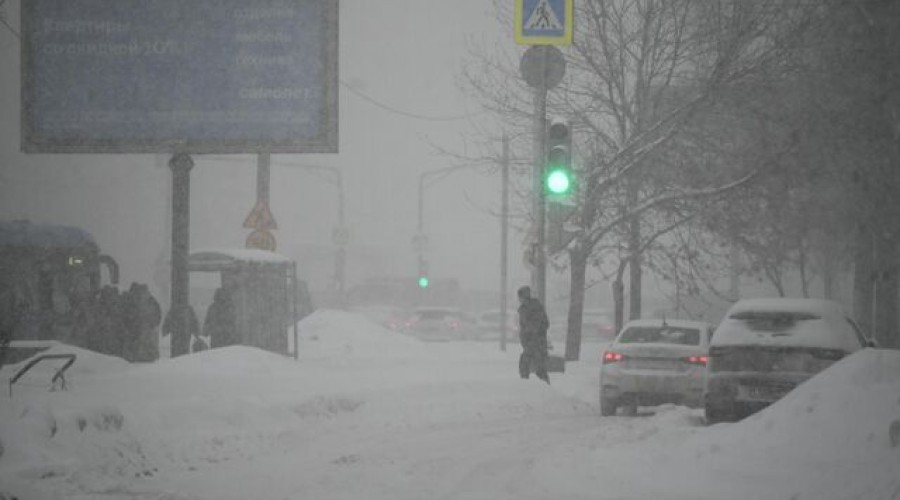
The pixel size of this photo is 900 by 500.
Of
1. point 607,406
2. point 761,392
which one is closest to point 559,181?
point 607,406

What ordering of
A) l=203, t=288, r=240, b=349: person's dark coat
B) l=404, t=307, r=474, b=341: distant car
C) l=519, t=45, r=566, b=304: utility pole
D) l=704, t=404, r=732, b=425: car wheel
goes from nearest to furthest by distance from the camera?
1. l=704, t=404, r=732, b=425: car wheel
2. l=519, t=45, r=566, b=304: utility pole
3. l=203, t=288, r=240, b=349: person's dark coat
4. l=404, t=307, r=474, b=341: distant car

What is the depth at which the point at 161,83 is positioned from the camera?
58.2 ft

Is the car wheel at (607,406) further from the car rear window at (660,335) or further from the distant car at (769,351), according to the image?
the distant car at (769,351)

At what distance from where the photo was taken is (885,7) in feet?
60.5

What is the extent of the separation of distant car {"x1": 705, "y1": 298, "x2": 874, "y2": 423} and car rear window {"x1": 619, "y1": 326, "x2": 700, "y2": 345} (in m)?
2.97

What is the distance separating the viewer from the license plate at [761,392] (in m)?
11.5

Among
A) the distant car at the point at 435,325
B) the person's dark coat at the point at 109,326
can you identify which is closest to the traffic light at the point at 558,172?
the person's dark coat at the point at 109,326

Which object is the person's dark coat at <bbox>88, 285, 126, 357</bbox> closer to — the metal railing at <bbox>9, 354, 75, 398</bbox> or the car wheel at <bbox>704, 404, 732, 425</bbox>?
the metal railing at <bbox>9, 354, 75, 398</bbox>

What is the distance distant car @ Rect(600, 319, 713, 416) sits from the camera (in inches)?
572

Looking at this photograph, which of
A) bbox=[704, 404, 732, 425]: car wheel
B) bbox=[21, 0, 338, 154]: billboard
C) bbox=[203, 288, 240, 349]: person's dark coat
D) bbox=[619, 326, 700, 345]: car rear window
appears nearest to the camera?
bbox=[704, 404, 732, 425]: car wheel

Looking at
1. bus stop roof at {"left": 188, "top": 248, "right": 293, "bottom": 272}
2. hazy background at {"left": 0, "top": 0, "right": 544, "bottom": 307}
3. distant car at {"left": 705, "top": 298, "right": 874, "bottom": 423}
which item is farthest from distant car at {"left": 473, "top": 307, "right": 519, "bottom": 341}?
distant car at {"left": 705, "top": 298, "right": 874, "bottom": 423}

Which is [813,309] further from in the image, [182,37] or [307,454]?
[182,37]

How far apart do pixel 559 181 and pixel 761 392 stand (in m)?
5.22

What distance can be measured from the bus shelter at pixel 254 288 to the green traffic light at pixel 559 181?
7.77 metres
